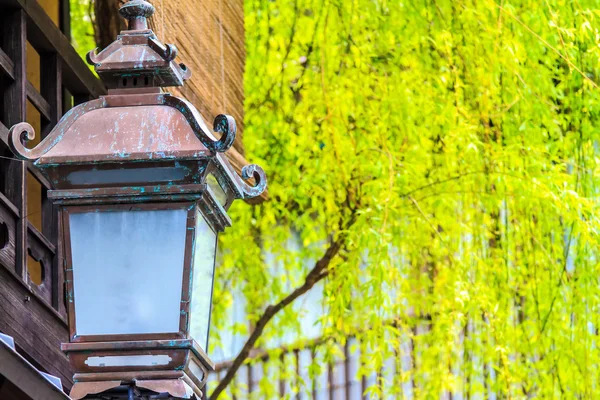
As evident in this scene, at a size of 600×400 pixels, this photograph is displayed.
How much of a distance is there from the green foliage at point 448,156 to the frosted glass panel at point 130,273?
4.10 metres

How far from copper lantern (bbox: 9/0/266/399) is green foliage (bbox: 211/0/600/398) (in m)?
4.09

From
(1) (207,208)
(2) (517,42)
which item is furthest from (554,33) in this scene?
(1) (207,208)

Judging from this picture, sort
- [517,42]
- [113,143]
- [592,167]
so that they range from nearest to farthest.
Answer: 1. [113,143]
2. [517,42]
3. [592,167]

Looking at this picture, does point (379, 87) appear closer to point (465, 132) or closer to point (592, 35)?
point (465, 132)

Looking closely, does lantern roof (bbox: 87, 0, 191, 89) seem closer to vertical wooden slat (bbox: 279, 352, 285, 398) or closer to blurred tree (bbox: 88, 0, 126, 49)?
blurred tree (bbox: 88, 0, 126, 49)

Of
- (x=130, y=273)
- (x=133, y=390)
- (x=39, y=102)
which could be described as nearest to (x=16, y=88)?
(x=39, y=102)

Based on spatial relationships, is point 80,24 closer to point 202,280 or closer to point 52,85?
point 52,85

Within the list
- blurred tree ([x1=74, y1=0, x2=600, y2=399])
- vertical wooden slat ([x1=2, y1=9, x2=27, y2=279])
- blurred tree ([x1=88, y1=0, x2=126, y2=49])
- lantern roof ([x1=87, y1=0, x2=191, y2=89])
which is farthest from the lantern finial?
blurred tree ([x1=74, y1=0, x2=600, y2=399])

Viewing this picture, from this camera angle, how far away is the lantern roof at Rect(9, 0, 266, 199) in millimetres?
2996

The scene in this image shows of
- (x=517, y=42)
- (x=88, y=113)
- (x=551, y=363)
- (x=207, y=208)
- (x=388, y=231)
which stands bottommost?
(x=207, y=208)

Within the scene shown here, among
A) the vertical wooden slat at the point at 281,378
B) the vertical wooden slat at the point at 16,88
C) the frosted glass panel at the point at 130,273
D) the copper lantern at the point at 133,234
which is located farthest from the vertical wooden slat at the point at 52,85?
the vertical wooden slat at the point at 281,378

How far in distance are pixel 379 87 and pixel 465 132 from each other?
31.7 inches

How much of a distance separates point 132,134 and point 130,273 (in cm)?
33

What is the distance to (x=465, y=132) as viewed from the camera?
24.3ft
